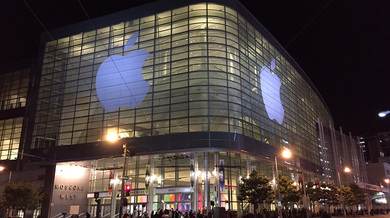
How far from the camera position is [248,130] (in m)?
45.9

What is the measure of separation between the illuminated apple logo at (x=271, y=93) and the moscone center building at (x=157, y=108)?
1.43ft

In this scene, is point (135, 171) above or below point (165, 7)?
below

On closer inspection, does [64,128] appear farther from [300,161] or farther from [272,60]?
[300,161]

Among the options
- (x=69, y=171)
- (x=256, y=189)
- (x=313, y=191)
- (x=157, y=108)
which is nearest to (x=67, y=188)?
(x=69, y=171)

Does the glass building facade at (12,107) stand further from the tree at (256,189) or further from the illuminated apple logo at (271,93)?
the illuminated apple logo at (271,93)

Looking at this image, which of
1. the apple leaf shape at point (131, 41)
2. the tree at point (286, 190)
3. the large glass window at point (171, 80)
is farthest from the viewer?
the apple leaf shape at point (131, 41)

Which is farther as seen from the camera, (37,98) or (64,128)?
(37,98)

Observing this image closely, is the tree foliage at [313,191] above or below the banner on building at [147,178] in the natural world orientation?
below

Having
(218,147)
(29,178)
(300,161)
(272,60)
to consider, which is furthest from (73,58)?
(300,161)

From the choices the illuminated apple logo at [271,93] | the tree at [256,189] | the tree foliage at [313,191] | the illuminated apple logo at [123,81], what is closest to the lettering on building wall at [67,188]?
the illuminated apple logo at [123,81]

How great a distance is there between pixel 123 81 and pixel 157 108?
311 inches

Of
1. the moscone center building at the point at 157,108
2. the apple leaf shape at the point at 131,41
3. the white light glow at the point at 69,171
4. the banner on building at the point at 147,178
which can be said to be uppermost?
the apple leaf shape at the point at 131,41

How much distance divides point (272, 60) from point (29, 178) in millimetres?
48671

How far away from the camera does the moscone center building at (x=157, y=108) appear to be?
43.1 metres
